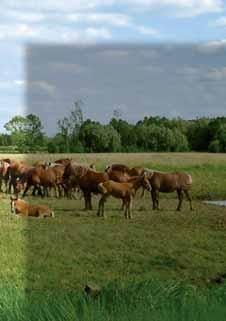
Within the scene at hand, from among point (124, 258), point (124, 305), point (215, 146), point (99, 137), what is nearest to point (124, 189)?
point (124, 258)

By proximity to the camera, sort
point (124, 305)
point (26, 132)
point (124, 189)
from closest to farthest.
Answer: point (124, 305) < point (26, 132) < point (124, 189)

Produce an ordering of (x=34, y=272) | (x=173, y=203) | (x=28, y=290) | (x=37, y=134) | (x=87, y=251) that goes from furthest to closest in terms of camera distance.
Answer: (x=173, y=203), (x=87, y=251), (x=34, y=272), (x=28, y=290), (x=37, y=134)

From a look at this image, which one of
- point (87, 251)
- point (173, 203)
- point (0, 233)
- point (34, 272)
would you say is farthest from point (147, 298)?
point (173, 203)

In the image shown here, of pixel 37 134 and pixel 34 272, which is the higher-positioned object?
pixel 37 134

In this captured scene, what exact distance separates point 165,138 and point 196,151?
6.3 inches

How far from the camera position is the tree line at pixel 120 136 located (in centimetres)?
349

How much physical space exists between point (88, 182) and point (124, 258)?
7.52ft

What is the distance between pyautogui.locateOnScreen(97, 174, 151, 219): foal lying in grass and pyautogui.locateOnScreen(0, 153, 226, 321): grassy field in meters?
0.07

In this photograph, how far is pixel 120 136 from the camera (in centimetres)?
Answer: 377

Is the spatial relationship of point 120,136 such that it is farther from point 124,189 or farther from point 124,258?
point 124,189

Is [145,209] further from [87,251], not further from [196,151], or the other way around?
[196,151]

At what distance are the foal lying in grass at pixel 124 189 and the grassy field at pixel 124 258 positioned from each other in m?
0.07

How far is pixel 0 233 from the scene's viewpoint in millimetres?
5148

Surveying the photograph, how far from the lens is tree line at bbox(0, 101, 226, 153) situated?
137 inches
